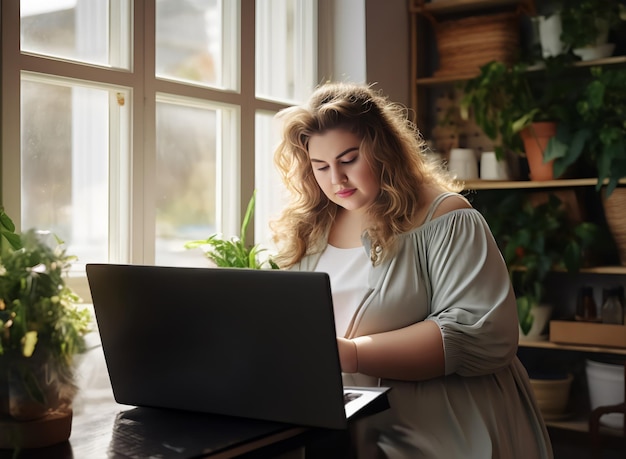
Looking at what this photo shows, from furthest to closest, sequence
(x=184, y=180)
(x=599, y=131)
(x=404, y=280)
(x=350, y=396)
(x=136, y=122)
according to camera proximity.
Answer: (x=599, y=131) < (x=184, y=180) < (x=136, y=122) < (x=404, y=280) < (x=350, y=396)

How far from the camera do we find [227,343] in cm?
107

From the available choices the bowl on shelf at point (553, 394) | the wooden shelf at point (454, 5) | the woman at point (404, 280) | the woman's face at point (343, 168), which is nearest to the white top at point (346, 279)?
the woman at point (404, 280)

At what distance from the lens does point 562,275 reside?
326 centimetres

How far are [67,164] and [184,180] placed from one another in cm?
43

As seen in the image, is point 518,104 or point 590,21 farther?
point 518,104

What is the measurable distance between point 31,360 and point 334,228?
3.16ft

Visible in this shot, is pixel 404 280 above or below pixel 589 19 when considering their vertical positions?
below

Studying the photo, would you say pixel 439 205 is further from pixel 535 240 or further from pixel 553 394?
pixel 553 394

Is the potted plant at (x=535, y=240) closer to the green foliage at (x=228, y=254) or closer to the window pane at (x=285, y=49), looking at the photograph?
the window pane at (x=285, y=49)

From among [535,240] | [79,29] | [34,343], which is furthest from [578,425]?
[34,343]

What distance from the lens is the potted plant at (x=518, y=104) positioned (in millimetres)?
2986

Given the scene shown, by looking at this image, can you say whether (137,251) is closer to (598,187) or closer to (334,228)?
(334,228)

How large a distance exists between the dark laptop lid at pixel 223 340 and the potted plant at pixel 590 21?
2.31m

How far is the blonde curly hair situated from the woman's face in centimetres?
2
